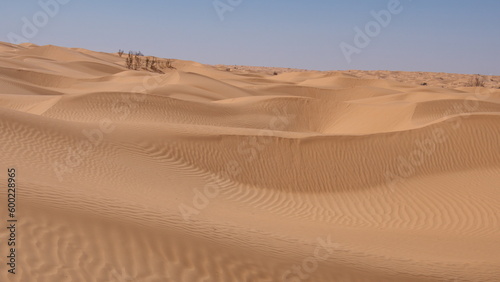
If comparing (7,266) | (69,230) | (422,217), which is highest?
(422,217)

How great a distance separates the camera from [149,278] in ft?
13.7

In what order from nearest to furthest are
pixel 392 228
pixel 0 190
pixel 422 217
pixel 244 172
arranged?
1. pixel 0 190
2. pixel 392 228
3. pixel 422 217
4. pixel 244 172

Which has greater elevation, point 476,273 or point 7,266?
point 476,273

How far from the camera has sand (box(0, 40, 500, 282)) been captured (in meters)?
4.51

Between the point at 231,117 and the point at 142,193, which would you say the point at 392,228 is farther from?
the point at 231,117

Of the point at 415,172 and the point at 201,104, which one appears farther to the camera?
the point at 201,104

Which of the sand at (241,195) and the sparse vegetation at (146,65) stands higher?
the sparse vegetation at (146,65)

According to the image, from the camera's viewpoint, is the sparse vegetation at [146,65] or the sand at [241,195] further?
the sparse vegetation at [146,65]

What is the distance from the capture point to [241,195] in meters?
10.5

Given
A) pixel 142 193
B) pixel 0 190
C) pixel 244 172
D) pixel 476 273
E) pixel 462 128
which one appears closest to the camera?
pixel 0 190

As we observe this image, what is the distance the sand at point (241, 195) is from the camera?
14.8 feet

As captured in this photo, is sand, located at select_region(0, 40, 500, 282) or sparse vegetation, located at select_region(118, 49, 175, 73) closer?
sand, located at select_region(0, 40, 500, 282)

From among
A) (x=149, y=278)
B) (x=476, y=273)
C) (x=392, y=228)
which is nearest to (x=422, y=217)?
(x=392, y=228)

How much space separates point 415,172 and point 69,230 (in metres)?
9.84
